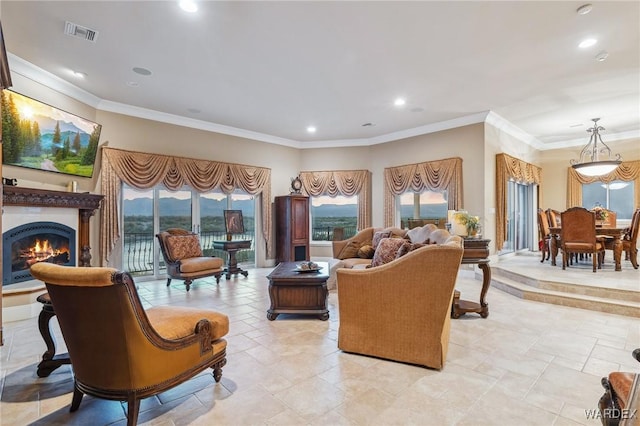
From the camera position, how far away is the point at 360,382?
7.33 feet

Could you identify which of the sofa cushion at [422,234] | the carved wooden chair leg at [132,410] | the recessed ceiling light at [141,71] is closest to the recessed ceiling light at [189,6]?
the recessed ceiling light at [141,71]

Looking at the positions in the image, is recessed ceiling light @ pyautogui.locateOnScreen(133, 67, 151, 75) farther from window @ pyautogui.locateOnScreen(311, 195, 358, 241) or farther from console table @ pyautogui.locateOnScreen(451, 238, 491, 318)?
window @ pyautogui.locateOnScreen(311, 195, 358, 241)

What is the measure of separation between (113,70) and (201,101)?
1.36 metres

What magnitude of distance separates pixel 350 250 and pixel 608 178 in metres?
6.95

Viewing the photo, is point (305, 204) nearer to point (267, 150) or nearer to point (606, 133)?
point (267, 150)

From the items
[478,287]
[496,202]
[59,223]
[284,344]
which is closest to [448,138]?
[496,202]

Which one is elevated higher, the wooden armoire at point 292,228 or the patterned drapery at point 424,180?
the patterned drapery at point 424,180

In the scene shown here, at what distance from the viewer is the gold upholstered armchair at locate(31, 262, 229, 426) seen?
157 cm

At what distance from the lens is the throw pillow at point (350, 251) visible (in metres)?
5.39

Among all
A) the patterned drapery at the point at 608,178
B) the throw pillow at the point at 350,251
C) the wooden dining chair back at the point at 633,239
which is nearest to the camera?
the wooden dining chair back at the point at 633,239

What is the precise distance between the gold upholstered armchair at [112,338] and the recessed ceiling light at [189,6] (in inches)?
96.6

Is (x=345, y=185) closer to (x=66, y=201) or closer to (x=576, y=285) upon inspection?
(x=576, y=285)

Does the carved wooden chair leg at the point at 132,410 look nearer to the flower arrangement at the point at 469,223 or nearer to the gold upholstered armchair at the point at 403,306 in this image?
the gold upholstered armchair at the point at 403,306

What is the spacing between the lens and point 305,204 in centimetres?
762
